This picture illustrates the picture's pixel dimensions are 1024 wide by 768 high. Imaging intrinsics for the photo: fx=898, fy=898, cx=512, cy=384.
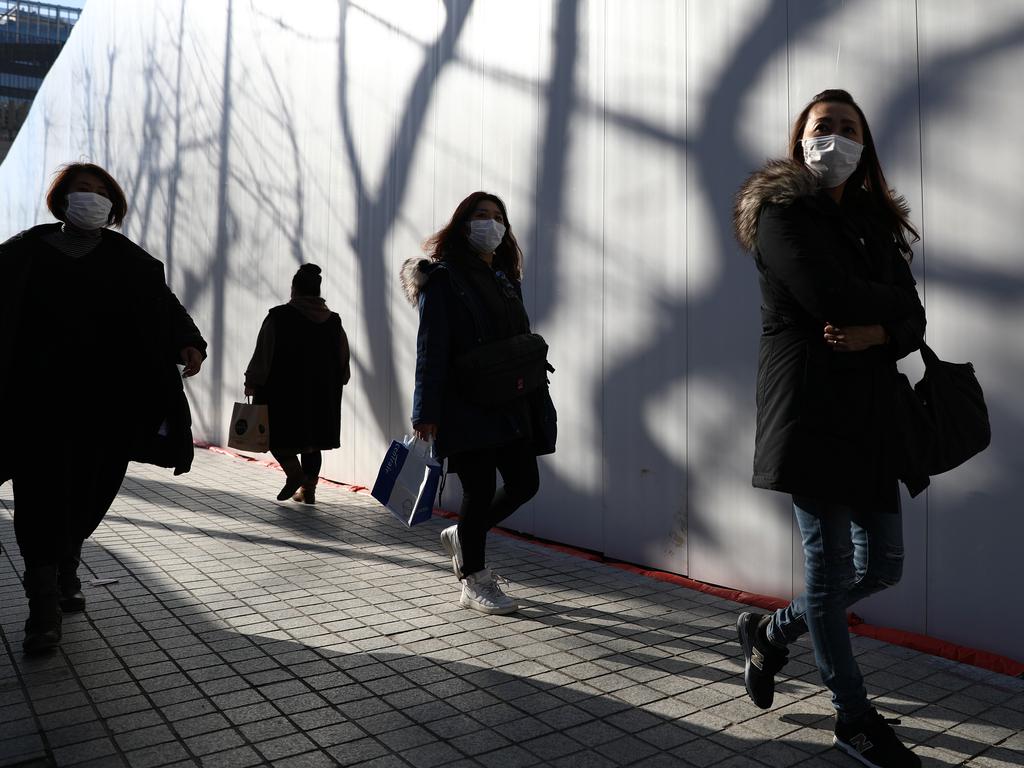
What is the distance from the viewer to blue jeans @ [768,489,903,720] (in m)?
2.56

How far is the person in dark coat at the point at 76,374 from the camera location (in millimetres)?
3525

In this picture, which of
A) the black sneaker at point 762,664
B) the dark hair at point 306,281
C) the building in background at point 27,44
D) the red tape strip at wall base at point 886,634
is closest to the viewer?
the black sneaker at point 762,664

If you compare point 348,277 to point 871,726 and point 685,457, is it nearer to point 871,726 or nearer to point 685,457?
point 685,457

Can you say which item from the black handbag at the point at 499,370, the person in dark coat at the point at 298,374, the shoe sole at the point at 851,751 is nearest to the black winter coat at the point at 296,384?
the person in dark coat at the point at 298,374

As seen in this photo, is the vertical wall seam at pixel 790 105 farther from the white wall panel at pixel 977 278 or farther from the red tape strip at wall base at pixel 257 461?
the red tape strip at wall base at pixel 257 461

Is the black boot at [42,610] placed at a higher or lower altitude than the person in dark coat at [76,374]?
lower

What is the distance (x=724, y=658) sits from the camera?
11.5ft

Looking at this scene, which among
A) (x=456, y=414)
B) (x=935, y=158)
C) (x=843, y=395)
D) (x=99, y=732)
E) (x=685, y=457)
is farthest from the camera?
(x=685, y=457)

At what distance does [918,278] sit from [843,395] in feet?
4.96

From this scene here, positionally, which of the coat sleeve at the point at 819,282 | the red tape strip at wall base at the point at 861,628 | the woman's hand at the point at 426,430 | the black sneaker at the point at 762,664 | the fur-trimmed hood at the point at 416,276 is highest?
the fur-trimmed hood at the point at 416,276

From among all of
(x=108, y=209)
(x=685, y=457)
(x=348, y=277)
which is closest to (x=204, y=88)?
(x=348, y=277)

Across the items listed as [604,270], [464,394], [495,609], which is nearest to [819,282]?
[464,394]

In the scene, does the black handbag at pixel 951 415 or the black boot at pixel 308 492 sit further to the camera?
the black boot at pixel 308 492

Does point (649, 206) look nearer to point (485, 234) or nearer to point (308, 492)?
point (485, 234)
